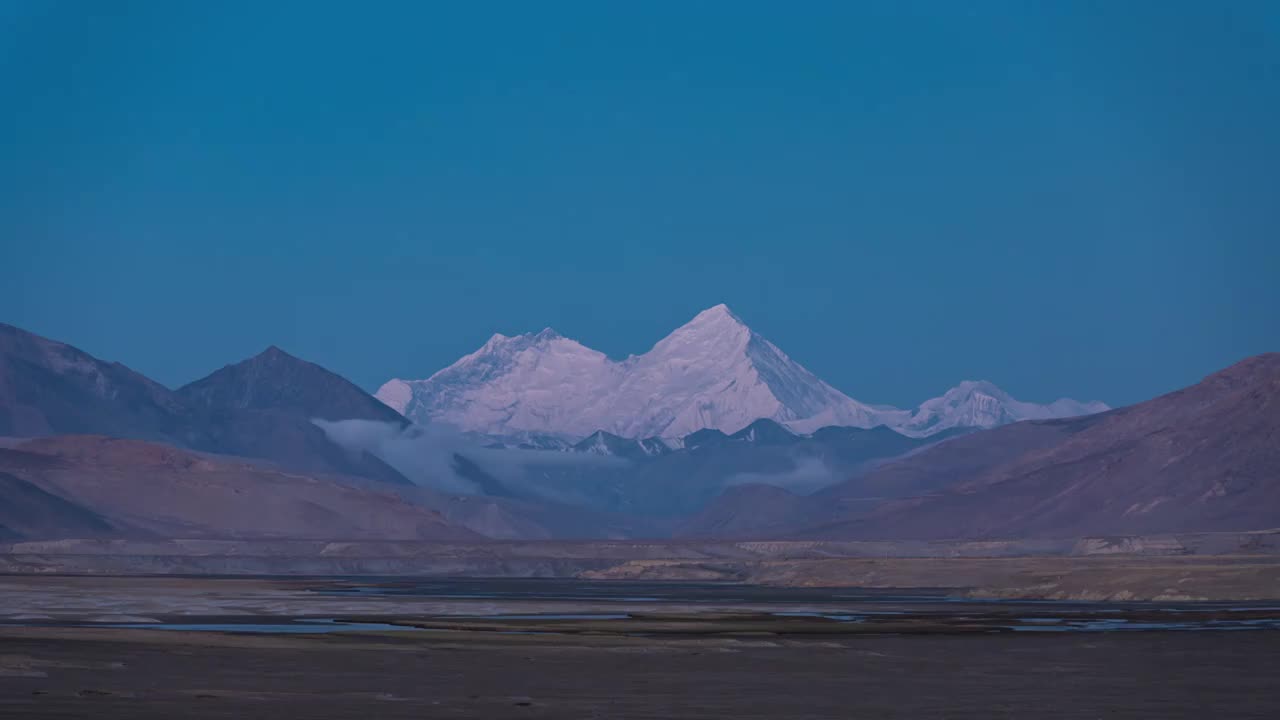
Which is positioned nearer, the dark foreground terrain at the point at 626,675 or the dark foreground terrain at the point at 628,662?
the dark foreground terrain at the point at 626,675

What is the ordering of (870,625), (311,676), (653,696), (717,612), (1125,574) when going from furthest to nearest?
(1125,574) → (717,612) → (870,625) → (311,676) → (653,696)

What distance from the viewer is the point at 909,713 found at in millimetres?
→ 41281

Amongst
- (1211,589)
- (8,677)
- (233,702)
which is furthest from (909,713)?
(1211,589)

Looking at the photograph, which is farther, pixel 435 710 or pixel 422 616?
pixel 422 616

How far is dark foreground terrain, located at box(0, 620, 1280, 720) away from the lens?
136ft

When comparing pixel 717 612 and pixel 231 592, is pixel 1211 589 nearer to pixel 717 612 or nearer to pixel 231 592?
pixel 717 612

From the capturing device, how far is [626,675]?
50406 mm

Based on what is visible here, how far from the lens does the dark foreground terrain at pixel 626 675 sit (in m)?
41.4

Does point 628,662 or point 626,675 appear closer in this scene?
point 626,675

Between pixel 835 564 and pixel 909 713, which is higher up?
pixel 835 564

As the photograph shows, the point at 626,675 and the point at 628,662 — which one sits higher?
the point at 628,662

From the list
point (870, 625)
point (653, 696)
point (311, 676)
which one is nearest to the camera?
point (653, 696)

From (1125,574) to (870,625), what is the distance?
5409cm

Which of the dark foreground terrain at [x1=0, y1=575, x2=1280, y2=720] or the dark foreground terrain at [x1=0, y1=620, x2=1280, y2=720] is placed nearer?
the dark foreground terrain at [x1=0, y1=620, x2=1280, y2=720]
